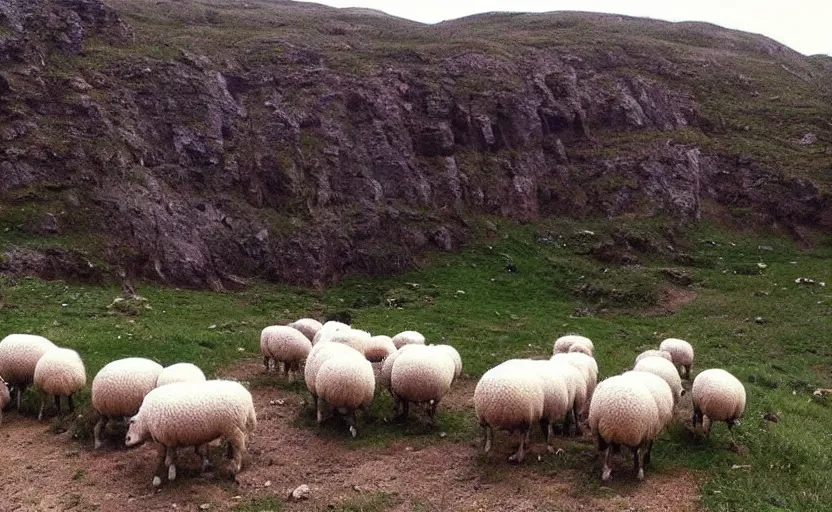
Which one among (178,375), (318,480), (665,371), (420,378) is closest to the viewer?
(318,480)

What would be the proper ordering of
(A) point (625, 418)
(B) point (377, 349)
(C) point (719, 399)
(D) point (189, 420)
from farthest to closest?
(B) point (377, 349) → (C) point (719, 399) → (A) point (625, 418) → (D) point (189, 420)

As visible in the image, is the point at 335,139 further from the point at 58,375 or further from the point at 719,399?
the point at 719,399

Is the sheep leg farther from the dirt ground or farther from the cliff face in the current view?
the cliff face

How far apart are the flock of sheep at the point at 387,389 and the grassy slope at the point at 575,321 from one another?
830mm

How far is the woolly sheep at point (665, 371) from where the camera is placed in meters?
15.7

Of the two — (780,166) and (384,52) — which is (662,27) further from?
(384,52)

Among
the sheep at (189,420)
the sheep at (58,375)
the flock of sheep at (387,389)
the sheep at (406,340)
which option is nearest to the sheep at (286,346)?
the flock of sheep at (387,389)

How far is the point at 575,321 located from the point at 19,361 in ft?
78.7

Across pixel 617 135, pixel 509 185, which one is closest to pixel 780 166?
pixel 617 135

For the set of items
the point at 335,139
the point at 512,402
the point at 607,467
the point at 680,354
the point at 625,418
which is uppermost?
the point at 335,139

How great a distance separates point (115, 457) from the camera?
1273cm

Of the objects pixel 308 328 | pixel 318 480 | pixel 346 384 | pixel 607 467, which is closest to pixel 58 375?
pixel 346 384

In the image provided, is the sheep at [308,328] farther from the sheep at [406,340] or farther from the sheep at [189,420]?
the sheep at [189,420]

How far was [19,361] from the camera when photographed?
1541 centimetres
